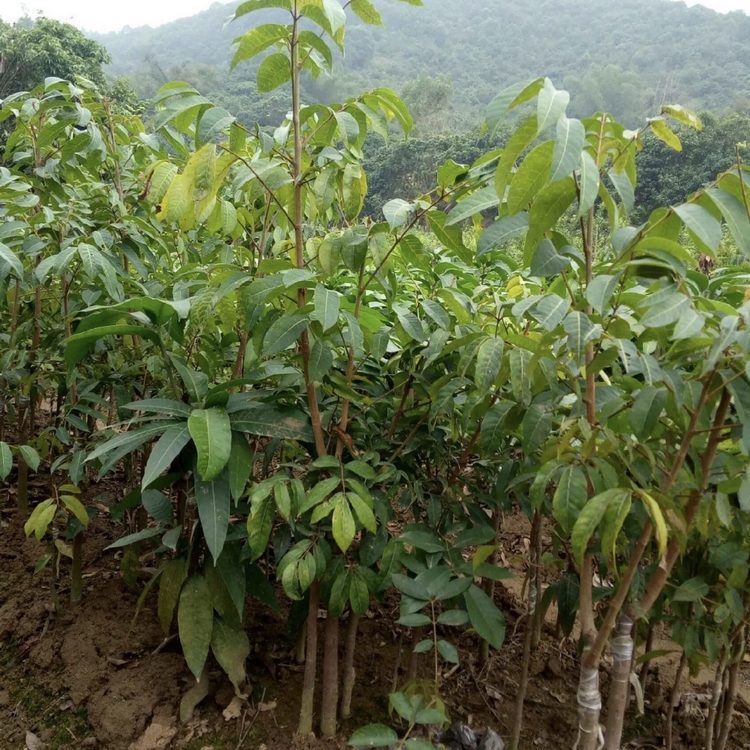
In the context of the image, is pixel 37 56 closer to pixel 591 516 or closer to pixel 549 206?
pixel 549 206

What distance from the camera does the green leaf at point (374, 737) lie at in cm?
93

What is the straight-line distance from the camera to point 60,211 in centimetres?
163

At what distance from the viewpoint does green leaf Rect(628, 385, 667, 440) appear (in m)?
0.81

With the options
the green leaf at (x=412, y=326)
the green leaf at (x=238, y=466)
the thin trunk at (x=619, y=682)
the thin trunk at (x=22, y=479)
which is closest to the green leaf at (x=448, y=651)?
the thin trunk at (x=619, y=682)

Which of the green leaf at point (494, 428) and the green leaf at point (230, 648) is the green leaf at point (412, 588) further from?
the green leaf at point (230, 648)

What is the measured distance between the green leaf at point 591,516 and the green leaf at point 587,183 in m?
0.38

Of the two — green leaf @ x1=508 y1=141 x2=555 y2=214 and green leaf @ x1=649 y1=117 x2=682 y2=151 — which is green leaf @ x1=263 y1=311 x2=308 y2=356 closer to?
green leaf @ x1=508 y1=141 x2=555 y2=214

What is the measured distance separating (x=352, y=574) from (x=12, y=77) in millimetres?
24065

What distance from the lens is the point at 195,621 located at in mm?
1271

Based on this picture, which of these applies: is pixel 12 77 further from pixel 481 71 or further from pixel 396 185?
pixel 481 71

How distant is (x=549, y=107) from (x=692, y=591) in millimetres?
867

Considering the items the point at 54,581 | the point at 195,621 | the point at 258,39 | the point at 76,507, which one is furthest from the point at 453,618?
the point at 54,581

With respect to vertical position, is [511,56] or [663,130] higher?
[511,56]

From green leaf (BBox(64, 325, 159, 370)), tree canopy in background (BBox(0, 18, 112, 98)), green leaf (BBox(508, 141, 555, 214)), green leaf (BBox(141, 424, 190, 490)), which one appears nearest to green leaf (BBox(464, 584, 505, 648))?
green leaf (BBox(141, 424, 190, 490))
